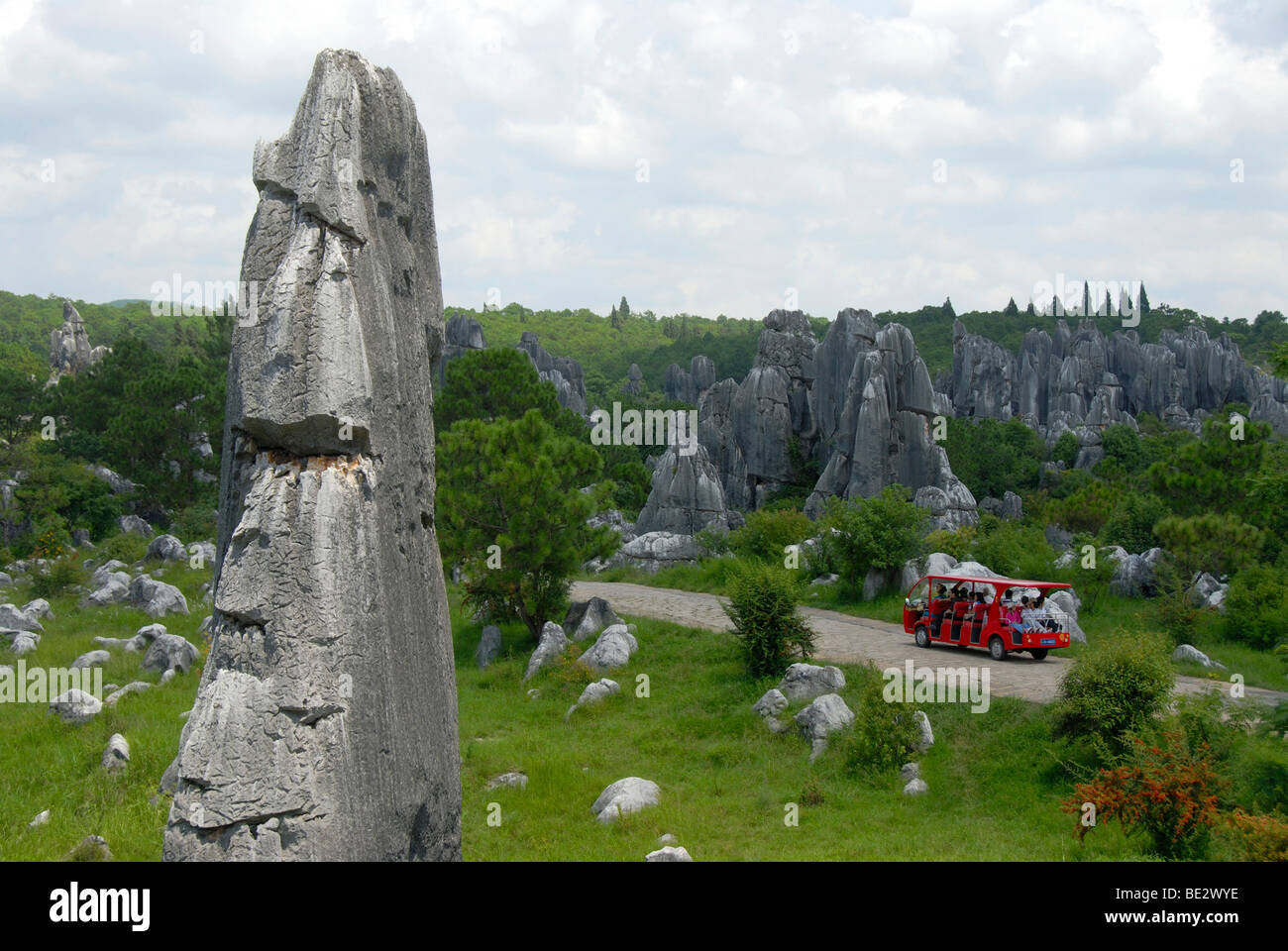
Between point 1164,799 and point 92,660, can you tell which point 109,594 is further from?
point 1164,799

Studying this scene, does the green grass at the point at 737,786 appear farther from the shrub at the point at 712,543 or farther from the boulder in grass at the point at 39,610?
the shrub at the point at 712,543

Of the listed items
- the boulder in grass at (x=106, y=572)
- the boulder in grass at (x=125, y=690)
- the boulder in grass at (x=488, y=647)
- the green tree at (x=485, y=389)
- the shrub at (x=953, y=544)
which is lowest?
the boulder in grass at (x=488, y=647)

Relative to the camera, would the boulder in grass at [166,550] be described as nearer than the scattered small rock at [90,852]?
No

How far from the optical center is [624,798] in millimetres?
11070

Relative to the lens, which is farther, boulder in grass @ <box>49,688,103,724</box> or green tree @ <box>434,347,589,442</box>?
green tree @ <box>434,347,589,442</box>

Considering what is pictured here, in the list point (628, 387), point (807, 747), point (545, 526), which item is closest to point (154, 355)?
point (545, 526)

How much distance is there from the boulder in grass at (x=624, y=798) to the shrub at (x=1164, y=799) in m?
4.44

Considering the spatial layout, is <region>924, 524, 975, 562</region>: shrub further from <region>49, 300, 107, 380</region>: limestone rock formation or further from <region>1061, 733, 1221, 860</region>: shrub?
<region>49, 300, 107, 380</region>: limestone rock formation

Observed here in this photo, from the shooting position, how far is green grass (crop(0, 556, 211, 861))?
959 cm

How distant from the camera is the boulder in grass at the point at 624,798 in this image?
1084cm

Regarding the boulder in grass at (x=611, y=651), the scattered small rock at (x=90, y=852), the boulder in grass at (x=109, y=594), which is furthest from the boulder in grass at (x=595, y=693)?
the boulder in grass at (x=109, y=594)

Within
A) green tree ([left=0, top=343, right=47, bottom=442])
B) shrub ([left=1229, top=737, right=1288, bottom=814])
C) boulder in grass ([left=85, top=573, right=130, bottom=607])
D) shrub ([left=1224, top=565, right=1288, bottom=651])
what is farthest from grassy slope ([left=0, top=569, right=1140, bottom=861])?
green tree ([left=0, top=343, right=47, bottom=442])

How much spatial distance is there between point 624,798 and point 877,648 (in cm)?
798

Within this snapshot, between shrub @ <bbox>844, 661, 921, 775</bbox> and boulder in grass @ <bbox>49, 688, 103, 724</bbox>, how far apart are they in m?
10.7
